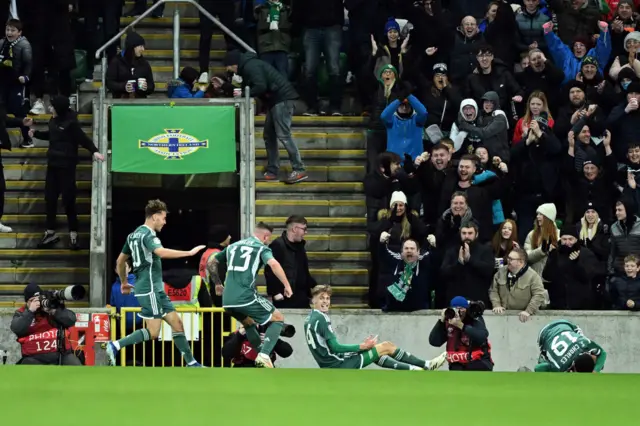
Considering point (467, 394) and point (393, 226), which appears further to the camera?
point (393, 226)

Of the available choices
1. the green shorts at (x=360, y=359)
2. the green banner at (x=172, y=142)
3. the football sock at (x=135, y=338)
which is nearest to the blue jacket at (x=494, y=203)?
the green banner at (x=172, y=142)

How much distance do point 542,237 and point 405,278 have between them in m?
1.82

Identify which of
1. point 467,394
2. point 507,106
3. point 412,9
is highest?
point 412,9

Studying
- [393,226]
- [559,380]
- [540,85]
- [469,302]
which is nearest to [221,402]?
[559,380]

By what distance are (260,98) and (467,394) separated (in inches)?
402

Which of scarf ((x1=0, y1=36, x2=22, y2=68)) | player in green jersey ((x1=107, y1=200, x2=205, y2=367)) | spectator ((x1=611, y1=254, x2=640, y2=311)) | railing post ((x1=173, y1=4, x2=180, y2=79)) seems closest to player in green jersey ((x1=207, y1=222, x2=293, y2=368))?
player in green jersey ((x1=107, y1=200, x2=205, y2=367))

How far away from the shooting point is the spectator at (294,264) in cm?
1955

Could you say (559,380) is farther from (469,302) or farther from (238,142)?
(238,142)

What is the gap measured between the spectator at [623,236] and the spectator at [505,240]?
128 cm

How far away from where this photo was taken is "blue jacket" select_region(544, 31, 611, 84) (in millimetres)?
22859

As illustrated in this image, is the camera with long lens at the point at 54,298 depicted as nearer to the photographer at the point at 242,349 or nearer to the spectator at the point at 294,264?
the photographer at the point at 242,349

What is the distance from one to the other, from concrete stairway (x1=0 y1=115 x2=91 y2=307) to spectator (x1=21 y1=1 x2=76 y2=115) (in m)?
0.45

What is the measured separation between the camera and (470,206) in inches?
783

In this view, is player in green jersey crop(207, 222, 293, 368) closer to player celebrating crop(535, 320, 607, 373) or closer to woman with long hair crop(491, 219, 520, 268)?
player celebrating crop(535, 320, 607, 373)
